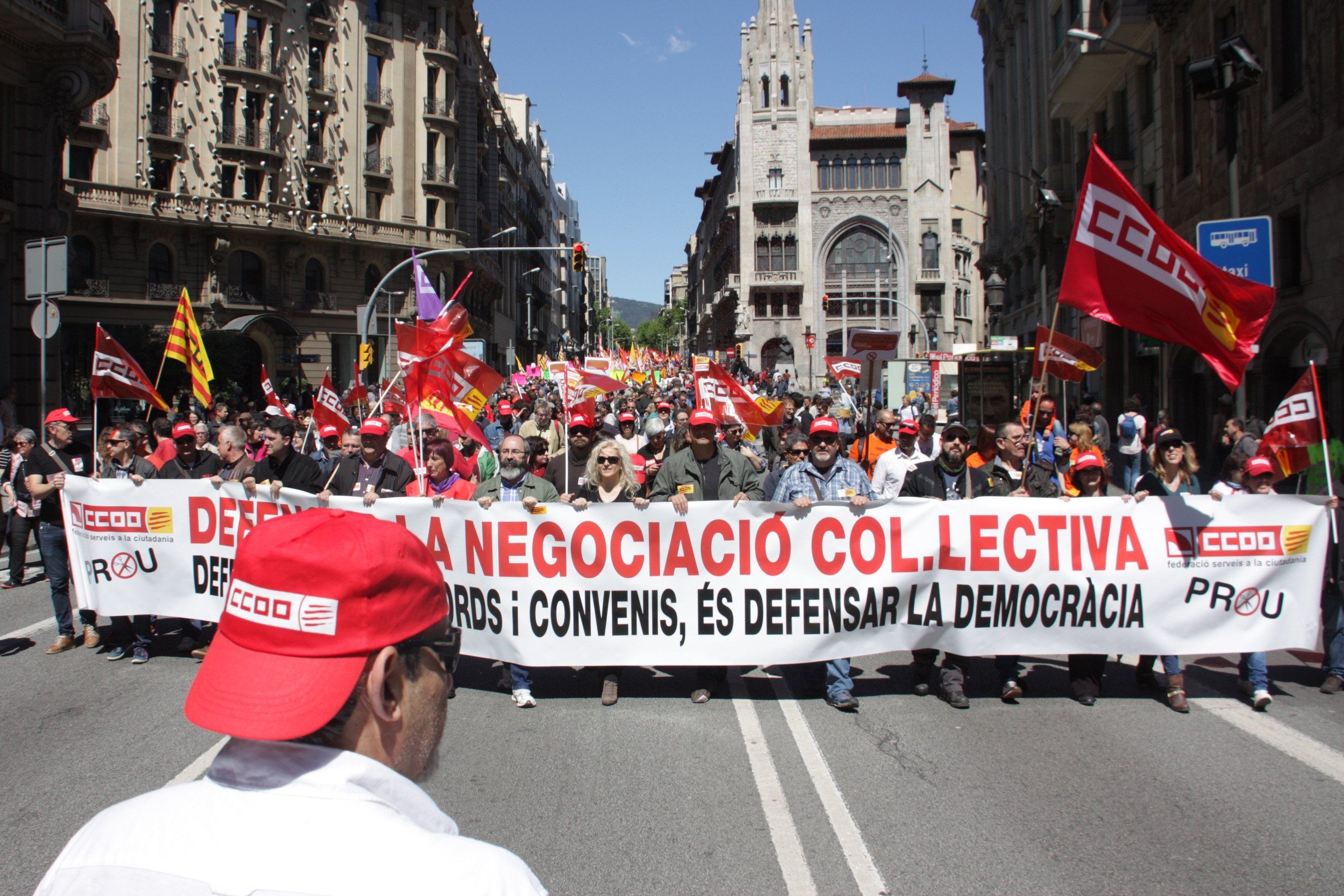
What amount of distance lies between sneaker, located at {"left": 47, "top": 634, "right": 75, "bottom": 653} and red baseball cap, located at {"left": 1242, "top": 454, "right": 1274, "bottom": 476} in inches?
362

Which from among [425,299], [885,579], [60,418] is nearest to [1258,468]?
[885,579]

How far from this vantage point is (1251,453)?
1111 cm

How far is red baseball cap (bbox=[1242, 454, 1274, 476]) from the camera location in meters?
6.69

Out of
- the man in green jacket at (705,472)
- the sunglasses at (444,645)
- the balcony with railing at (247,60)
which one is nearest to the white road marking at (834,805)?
the man in green jacket at (705,472)

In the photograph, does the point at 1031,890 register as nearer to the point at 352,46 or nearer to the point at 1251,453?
the point at 1251,453

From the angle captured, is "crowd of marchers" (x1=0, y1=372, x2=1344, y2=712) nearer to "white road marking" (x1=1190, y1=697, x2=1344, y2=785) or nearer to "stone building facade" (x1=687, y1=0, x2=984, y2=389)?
"white road marking" (x1=1190, y1=697, x2=1344, y2=785)

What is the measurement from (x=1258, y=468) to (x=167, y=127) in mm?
42990

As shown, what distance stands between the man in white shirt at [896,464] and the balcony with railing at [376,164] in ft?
139

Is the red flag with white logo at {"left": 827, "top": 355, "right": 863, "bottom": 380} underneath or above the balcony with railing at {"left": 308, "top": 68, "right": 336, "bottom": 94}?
underneath

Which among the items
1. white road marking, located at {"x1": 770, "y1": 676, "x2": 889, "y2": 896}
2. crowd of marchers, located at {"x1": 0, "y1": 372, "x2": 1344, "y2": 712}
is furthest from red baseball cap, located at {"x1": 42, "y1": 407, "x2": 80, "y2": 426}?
white road marking, located at {"x1": 770, "y1": 676, "x2": 889, "y2": 896}

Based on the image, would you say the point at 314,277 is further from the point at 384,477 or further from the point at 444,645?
the point at 444,645

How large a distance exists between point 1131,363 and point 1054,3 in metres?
13.6

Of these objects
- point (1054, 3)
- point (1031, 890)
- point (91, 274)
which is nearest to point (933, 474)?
point (1031, 890)

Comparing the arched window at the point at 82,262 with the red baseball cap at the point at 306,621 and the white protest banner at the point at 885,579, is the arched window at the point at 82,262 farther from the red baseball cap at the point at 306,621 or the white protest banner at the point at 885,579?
the red baseball cap at the point at 306,621
